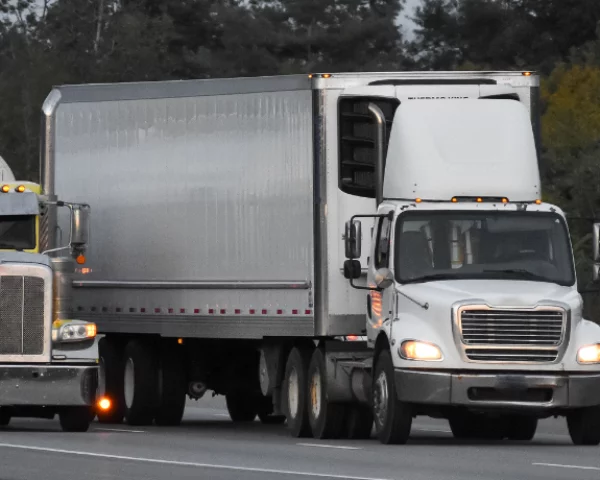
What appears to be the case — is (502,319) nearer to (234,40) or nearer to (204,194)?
(204,194)

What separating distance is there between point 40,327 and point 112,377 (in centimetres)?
380

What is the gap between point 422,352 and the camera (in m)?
22.7

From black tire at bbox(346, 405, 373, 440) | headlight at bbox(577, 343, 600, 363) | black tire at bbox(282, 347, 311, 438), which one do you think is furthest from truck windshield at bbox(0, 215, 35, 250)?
headlight at bbox(577, 343, 600, 363)

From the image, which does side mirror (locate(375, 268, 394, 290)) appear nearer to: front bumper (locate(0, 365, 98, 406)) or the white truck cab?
the white truck cab

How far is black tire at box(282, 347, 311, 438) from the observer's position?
2538 cm

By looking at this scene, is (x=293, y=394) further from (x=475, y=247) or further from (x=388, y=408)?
(x=475, y=247)

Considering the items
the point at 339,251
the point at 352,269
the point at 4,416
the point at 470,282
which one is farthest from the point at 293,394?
the point at 4,416

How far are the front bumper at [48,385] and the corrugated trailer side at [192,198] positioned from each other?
1961 mm

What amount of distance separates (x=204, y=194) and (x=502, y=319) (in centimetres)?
560

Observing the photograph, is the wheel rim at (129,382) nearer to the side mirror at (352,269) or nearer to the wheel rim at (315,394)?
the wheel rim at (315,394)

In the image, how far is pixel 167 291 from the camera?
28.0 meters

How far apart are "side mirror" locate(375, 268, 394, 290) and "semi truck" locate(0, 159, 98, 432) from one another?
4.12m

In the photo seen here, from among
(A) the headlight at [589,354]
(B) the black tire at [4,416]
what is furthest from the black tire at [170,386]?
(A) the headlight at [589,354]

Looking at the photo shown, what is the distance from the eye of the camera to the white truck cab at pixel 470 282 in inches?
894
